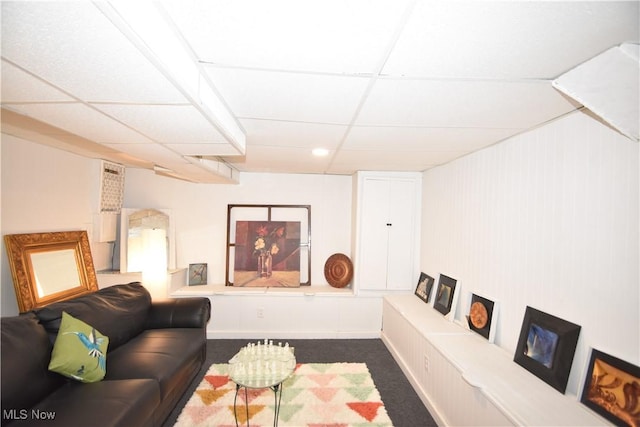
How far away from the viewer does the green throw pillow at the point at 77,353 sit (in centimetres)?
189

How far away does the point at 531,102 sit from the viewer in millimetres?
1547

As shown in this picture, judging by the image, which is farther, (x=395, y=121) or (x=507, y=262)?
(x=507, y=262)

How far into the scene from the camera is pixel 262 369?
2176mm

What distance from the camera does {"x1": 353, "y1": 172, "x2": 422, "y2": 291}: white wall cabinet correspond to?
3904mm

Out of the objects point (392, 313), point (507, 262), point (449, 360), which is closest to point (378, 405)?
→ point (449, 360)

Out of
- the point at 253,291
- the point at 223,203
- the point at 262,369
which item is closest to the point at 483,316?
the point at 262,369

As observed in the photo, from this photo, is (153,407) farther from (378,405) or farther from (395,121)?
(395,121)

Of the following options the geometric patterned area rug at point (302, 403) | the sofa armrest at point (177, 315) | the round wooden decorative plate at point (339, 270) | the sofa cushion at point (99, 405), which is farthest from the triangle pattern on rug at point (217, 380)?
the round wooden decorative plate at point (339, 270)

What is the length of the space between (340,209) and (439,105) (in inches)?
113

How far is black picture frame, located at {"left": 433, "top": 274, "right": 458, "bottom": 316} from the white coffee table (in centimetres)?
166

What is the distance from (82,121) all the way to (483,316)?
318cm

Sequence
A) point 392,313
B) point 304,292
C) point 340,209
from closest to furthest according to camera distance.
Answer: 1. point 392,313
2. point 304,292
3. point 340,209

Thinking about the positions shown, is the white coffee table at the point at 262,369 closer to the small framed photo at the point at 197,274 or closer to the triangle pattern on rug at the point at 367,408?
the triangle pattern on rug at the point at 367,408

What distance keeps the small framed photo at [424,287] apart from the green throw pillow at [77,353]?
3.17 meters
